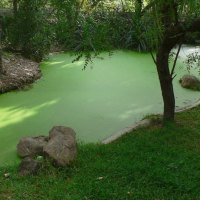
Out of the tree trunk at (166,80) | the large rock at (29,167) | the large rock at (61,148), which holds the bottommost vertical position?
the large rock at (29,167)

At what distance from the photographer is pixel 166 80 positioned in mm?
4961

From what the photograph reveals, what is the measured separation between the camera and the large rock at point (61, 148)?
163 inches

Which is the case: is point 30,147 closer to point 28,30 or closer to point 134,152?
point 134,152

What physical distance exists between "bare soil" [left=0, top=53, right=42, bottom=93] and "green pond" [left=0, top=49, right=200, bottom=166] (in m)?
0.15

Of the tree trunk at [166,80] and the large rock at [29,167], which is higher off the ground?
the tree trunk at [166,80]

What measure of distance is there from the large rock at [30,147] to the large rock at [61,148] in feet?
0.73

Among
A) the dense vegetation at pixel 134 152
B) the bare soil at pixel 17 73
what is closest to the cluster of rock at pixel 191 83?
the dense vegetation at pixel 134 152

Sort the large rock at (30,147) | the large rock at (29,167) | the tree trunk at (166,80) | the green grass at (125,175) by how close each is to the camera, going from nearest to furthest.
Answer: the green grass at (125,175) < the large rock at (29,167) < the large rock at (30,147) < the tree trunk at (166,80)

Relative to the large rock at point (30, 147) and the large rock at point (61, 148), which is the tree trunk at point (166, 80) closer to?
the large rock at point (61, 148)

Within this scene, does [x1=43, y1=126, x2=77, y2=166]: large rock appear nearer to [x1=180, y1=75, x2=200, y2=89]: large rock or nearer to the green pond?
the green pond

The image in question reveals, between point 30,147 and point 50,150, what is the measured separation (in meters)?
0.44

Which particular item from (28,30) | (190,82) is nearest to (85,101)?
(190,82)

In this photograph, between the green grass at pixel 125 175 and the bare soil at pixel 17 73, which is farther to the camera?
the bare soil at pixel 17 73

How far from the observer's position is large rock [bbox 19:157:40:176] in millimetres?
4070
